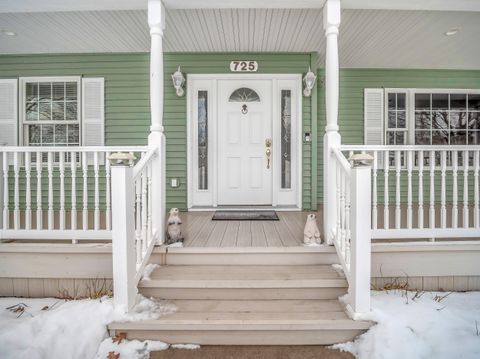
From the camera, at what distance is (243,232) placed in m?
Result: 3.28

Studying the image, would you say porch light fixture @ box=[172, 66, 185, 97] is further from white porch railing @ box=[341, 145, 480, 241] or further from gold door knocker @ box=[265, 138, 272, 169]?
white porch railing @ box=[341, 145, 480, 241]

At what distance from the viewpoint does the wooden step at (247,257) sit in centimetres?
265

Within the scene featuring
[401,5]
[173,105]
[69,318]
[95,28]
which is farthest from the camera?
[173,105]

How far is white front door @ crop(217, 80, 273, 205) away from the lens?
484 centimetres

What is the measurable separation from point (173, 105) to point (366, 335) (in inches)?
164

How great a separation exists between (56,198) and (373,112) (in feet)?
19.2

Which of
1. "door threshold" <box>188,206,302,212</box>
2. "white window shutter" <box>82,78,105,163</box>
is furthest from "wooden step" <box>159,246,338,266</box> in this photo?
"white window shutter" <box>82,78,105,163</box>

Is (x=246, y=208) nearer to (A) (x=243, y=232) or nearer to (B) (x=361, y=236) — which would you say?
(A) (x=243, y=232)

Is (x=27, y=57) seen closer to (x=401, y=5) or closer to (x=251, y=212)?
(x=251, y=212)

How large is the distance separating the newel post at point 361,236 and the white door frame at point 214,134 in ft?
8.96

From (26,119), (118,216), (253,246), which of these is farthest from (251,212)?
(26,119)

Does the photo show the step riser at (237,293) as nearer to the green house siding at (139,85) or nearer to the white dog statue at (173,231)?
the white dog statue at (173,231)

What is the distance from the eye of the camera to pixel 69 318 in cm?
208

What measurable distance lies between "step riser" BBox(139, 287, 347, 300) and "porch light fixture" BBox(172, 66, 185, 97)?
3.32 meters
